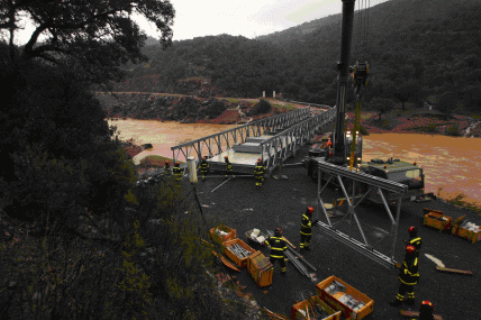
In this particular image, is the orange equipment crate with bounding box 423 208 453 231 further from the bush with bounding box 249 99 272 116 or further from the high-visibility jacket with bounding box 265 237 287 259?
the bush with bounding box 249 99 272 116

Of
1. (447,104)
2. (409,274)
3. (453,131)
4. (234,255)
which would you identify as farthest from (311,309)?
(447,104)

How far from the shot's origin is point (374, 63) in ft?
184

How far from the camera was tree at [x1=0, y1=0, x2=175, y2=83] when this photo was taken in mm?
7340

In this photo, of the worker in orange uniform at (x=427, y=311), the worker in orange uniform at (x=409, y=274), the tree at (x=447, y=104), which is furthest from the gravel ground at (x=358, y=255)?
the tree at (x=447, y=104)

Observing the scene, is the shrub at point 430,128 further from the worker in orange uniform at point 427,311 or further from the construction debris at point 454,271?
the worker in orange uniform at point 427,311

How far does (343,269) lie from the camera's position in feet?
20.9

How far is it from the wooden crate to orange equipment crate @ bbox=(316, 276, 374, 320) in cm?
114

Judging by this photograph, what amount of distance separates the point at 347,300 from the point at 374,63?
6403cm

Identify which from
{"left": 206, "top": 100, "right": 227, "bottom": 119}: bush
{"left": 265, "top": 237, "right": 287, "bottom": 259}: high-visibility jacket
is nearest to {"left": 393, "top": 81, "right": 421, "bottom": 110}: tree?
{"left": 206, "top": 100, "right": 227, "bottom": 119}: bush

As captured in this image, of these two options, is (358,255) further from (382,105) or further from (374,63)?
(374,63)

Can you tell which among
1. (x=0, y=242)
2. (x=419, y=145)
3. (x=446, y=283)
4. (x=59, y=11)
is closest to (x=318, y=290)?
(x=446, y=283)

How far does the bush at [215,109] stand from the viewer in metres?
48.1

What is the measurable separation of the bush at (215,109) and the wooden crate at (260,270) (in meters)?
43.8

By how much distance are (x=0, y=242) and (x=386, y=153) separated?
2726 cm
